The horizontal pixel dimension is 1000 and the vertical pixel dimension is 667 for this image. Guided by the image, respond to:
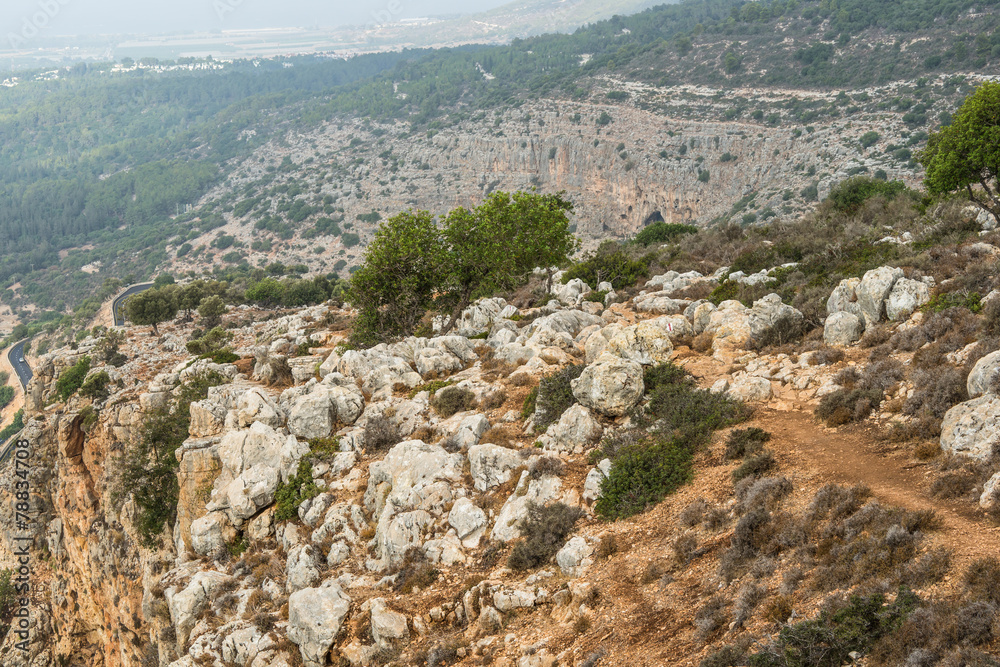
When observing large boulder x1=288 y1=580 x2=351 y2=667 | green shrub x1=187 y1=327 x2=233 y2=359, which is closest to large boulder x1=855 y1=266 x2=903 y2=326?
large boulder x1=288 y1=580 x2=351 y2=667

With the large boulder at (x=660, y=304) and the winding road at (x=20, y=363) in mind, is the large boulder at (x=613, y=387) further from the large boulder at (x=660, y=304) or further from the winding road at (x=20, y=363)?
the winding road at (x=20, y=363)

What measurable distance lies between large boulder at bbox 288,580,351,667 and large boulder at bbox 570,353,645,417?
744 centimetres

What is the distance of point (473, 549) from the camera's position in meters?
12.6

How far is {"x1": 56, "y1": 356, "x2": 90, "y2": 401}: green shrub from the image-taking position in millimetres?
35000

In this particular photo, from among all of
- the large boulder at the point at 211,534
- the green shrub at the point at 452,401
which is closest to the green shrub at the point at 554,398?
the green shrub at the point at 452,401

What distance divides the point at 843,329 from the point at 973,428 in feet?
20.8

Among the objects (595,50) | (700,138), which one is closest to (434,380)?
(700,138)

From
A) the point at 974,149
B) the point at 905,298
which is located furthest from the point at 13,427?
the point at 974,149

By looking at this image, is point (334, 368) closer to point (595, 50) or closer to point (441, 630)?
point (441, 630)

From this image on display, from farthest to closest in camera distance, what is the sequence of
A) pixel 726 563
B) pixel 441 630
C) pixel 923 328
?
pixel 923 328 < pixel 441 630 < pixel 726 563

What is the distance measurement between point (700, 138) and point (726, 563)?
10898cm

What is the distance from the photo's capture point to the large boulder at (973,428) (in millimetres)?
9310

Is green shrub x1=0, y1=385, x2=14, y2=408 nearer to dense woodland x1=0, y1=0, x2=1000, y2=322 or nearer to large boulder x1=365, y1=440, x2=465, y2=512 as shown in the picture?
dense woodland x1=0, y1=0, x2=1000, y2=322

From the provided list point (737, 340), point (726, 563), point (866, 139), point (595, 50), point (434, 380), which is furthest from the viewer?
point (595, 50)
